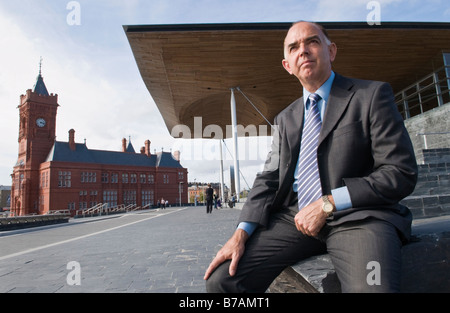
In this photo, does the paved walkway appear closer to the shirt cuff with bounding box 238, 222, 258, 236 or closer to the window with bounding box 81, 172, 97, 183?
the shirt cuff with bounding box 238, 222, 258, 236

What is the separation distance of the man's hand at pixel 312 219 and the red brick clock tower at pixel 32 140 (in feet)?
199

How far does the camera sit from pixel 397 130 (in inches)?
57.1

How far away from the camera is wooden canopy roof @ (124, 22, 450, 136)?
11.0m

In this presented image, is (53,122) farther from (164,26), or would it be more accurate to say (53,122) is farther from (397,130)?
(397,130)

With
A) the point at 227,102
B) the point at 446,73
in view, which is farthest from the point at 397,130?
the point at 227,102

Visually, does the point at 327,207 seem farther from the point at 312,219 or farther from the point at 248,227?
the point at 248,227

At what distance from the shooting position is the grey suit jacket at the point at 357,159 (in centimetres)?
Result: 141

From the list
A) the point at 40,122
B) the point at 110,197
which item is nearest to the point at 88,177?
the point at 110,197

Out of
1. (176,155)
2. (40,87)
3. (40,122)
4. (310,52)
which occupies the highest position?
(40,87)

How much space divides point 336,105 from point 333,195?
571 millimetres

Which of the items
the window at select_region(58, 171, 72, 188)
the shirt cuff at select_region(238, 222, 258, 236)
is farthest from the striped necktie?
the window at select_region(58, 171, 72, 188)

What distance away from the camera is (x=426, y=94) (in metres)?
16.0

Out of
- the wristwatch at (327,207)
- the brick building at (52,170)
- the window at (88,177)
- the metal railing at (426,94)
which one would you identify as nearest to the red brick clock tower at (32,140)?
the brick building at (52,170)

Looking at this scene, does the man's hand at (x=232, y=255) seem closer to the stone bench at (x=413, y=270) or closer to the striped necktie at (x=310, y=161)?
the stone bench at (x=413, y=270)
